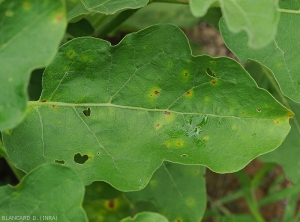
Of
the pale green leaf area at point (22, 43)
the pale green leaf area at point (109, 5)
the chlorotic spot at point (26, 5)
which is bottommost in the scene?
the pale green leaf area at point (109, 5)

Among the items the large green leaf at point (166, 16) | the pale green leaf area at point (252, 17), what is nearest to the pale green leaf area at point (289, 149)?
the large green leaf at point (166, 16)

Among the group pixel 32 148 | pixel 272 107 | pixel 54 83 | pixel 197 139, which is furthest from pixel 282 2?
pixel 32 148

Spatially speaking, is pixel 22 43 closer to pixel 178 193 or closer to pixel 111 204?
pixel 178 193

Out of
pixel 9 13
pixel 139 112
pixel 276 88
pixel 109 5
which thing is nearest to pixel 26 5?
pixel 9 13

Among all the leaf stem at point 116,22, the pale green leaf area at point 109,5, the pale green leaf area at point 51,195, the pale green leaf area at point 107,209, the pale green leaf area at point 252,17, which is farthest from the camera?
the pale green leaf area at point 107,209

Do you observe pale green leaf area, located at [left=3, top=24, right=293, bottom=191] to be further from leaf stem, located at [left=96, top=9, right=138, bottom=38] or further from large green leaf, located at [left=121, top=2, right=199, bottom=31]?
large green leaf, located at [left=121, top=2, right=199, bottom=31]

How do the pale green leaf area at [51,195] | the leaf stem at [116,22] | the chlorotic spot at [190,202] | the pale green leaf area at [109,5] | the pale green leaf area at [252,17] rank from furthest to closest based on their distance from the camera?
1. the chlorotic spot at [190,202]
2. the leaf stem at [116,22]
3. the pale green leaf area at [109,5]
4. the pale green leaf area at [51,195]
5. the pale green leaf area at [252,17]

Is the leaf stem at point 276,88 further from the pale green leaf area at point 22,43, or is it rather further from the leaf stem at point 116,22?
the pale green leaf area at point 22,43
